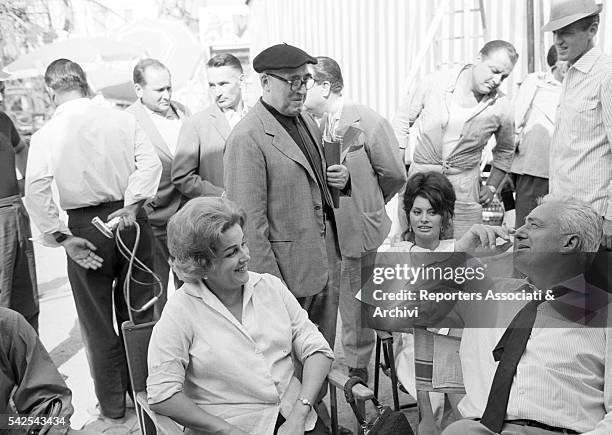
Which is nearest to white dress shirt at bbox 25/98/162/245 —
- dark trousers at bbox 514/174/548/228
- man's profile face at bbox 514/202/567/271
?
man's profile face at bbox 514/202/567/271

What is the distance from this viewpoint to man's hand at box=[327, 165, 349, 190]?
2.86 meters

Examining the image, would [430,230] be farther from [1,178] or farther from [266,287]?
[1,178]

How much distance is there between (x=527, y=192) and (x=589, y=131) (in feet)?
4.77

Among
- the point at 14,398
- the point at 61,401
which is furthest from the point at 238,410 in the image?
the point at 14,398

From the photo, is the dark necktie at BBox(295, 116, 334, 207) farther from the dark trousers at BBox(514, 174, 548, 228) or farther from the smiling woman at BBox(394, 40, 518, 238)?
the dark trousers at BBox(514, 174, 548, 228)

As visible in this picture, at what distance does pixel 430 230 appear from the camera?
2908 millimetres

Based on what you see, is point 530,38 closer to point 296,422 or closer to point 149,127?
point 149,127

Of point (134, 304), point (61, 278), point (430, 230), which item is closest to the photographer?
point (430, 230)

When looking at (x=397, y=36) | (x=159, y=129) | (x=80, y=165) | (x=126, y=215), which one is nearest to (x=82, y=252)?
(x=126, y=215)

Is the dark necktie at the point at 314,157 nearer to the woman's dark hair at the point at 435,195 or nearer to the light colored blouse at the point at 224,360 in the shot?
the woman's dark hair at the point at 435,195

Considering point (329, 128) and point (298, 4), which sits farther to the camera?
point (298, 4)

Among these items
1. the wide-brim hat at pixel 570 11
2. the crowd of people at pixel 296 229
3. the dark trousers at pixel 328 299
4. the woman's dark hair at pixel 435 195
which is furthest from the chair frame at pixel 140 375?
the wide-brim hat at pixel 570 11

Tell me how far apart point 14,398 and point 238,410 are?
0.69 metres

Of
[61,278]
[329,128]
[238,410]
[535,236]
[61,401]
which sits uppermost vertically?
[329,128]
